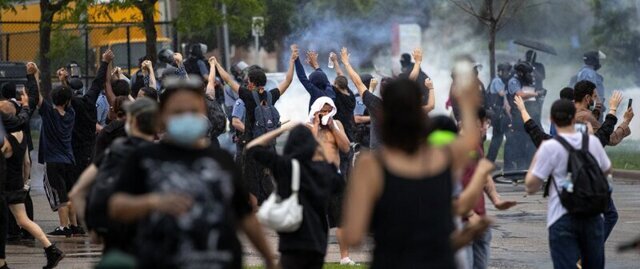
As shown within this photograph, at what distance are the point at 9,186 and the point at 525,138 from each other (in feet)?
38.2

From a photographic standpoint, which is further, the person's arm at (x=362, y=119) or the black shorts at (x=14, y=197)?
the person's arm at (x=362, y=119)

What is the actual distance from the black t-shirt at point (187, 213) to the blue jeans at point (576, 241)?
11.9 feet

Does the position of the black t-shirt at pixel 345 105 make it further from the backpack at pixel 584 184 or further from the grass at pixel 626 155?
the backpack at pixel 584 184

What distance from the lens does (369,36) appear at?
112 ft

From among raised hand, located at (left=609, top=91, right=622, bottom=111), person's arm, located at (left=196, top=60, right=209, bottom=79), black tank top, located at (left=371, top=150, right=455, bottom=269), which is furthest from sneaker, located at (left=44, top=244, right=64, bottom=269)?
person's arm, located at (left=196, top=60, right=209, bottom=79)

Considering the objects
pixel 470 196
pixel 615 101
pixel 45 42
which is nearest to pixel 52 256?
pixel 615 101

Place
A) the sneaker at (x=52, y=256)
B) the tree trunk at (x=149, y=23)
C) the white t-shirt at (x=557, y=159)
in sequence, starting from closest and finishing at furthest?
the white t-shirt at (x=557, y=159) → the sneaker at (x=52, y=256) → the tree trunk at (x=149, y=23)

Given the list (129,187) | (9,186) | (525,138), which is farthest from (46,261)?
(525,138)

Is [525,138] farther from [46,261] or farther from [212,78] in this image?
→ [46,261]

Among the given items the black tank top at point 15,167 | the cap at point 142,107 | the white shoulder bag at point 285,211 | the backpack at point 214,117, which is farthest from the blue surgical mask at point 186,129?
the backpack at point 214,117

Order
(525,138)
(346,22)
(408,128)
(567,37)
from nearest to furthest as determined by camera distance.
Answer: (408,128)
(525,138)
(567,37)
(346,22)

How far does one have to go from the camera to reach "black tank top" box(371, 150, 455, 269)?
6152mm

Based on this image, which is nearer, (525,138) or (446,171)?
(446,171)

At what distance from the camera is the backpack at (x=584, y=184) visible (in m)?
9.39
